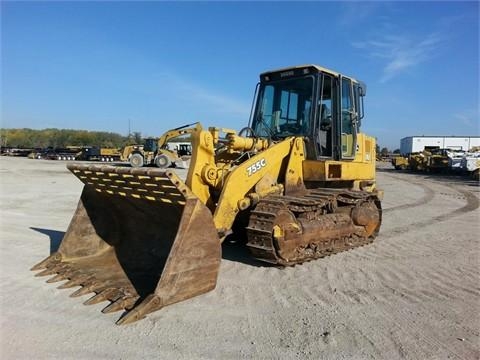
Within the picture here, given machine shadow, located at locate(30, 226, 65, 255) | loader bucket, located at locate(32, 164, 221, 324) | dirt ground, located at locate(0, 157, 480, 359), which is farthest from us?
machine shadow, located at locate(30, 226, 65, 255)

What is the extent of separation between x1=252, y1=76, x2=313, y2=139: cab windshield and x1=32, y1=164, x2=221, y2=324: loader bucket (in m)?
2.82

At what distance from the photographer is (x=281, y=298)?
15.4 ft

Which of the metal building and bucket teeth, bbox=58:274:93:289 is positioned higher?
the metal building

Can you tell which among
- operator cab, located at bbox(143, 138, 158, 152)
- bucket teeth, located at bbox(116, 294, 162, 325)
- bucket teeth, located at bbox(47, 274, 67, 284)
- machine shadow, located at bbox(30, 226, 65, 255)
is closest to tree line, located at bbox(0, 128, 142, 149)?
operator cab, located at bbox(143, 138, 158, 152)

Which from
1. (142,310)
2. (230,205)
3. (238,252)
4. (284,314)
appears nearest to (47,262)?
(142,310)

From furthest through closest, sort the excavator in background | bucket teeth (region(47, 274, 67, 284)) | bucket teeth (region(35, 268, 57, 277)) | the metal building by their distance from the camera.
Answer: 1. the metal building
2. the excavator in background
3. bucket teeth (region(35, 268, 57, 277))
4. bucket teeth (region(47, 274, 67, 284))

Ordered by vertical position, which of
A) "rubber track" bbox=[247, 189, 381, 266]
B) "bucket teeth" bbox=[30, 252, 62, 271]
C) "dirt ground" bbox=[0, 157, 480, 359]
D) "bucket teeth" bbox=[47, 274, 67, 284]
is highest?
"rubber track" bbox=[247, 189, 381, 266]

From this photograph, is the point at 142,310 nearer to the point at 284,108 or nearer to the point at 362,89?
the point at 284,108

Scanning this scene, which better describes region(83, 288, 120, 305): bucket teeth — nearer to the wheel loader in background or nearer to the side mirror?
the wheel loader in background

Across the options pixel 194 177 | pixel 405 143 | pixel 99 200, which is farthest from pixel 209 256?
pixel 405 143

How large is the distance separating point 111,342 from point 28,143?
90.8 metres

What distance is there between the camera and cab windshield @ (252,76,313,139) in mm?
7129

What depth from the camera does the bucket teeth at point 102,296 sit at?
437 centimetres

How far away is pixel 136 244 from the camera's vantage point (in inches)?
232
